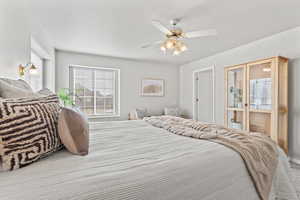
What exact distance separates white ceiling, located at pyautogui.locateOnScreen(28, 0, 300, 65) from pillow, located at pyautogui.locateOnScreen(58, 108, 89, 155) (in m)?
1.79

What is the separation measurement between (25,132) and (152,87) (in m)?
4.75

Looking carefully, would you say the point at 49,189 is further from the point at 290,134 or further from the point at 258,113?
the point at 290,134

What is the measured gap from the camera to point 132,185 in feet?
2.34

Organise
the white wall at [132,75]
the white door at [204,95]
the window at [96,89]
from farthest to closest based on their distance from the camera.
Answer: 1. the white door at [204,95]
2. the window at [96,89]
3. the white wall at [132,75]

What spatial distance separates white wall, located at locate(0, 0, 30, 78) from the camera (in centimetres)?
172

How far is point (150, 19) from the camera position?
2.52 meters

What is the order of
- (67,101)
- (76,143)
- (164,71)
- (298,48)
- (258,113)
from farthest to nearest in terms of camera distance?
(164,71)
(67,101)
(258,113)
(298,48)
(76,143)

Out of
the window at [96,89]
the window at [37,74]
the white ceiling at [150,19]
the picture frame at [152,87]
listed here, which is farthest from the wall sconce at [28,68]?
the picture frame at [152,87]

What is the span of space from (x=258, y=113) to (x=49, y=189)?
3.52 metres

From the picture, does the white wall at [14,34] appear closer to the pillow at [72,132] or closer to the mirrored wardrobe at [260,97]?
the pillow at [72,132]

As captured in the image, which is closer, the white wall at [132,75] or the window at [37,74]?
the window at [37,74]

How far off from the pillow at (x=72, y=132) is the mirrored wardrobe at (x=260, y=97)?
312cm

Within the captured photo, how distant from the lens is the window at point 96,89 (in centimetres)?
456

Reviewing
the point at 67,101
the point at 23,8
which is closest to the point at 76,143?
the point at 23,8
